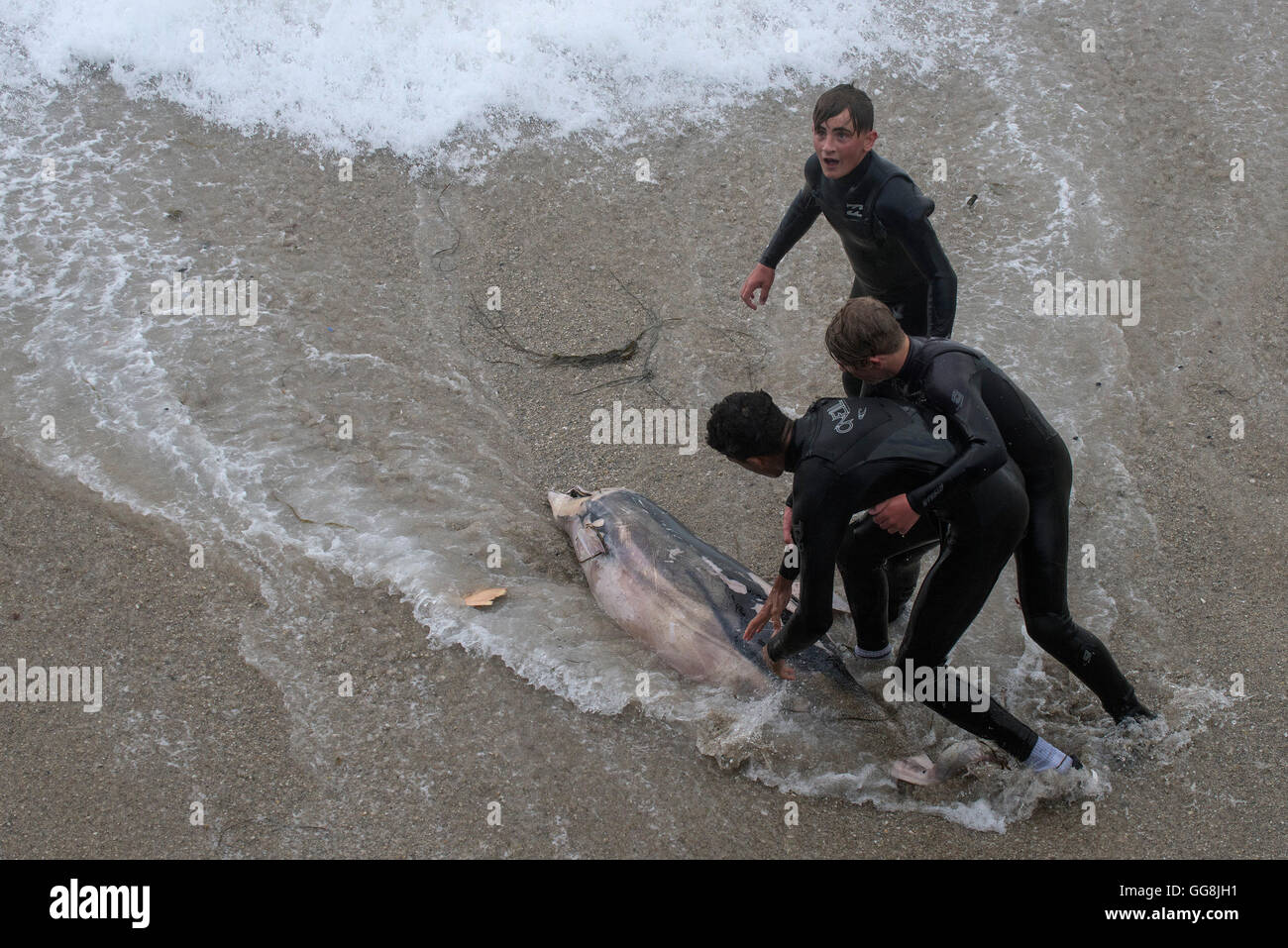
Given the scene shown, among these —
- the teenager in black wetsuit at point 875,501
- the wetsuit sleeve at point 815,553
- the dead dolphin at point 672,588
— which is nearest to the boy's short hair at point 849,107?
the teenager in black wetsuit at point 875,501

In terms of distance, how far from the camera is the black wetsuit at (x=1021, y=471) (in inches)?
125

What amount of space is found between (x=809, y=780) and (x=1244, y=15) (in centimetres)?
708

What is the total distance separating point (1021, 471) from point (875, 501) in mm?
616

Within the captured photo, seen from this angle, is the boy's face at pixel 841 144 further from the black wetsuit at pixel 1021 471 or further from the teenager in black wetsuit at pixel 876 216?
the black wetsuit at pixel 1021 471

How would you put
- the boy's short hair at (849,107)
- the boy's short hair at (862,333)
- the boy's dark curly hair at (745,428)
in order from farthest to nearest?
the boy's short hair at (849,107)
the boy's short hair at (862,333)
the boy's dark curly hair at (745,428)

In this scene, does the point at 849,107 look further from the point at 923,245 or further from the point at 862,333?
the point at 862,333

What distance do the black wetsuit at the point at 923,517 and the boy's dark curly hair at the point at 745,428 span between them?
0.10 m

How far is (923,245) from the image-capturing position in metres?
4.04

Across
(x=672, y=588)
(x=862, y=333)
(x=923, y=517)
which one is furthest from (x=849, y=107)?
(x=672, y=588)

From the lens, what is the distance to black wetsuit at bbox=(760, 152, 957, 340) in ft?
13.3

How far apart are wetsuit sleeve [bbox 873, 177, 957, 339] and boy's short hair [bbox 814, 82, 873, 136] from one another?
0.25 metres

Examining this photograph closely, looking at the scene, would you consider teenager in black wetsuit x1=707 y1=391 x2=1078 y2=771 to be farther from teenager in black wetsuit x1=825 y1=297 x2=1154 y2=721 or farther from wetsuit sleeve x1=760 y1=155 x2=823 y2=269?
wetsuit sleeve x1=760 y1=155 x2=823 y2=269

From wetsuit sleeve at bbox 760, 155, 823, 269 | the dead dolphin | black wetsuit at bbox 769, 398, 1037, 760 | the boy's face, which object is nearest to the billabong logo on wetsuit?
black wetsuit at bbox 769, 398, 1037, 760

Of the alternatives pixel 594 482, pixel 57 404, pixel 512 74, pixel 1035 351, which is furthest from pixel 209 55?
pixel 1035 351
